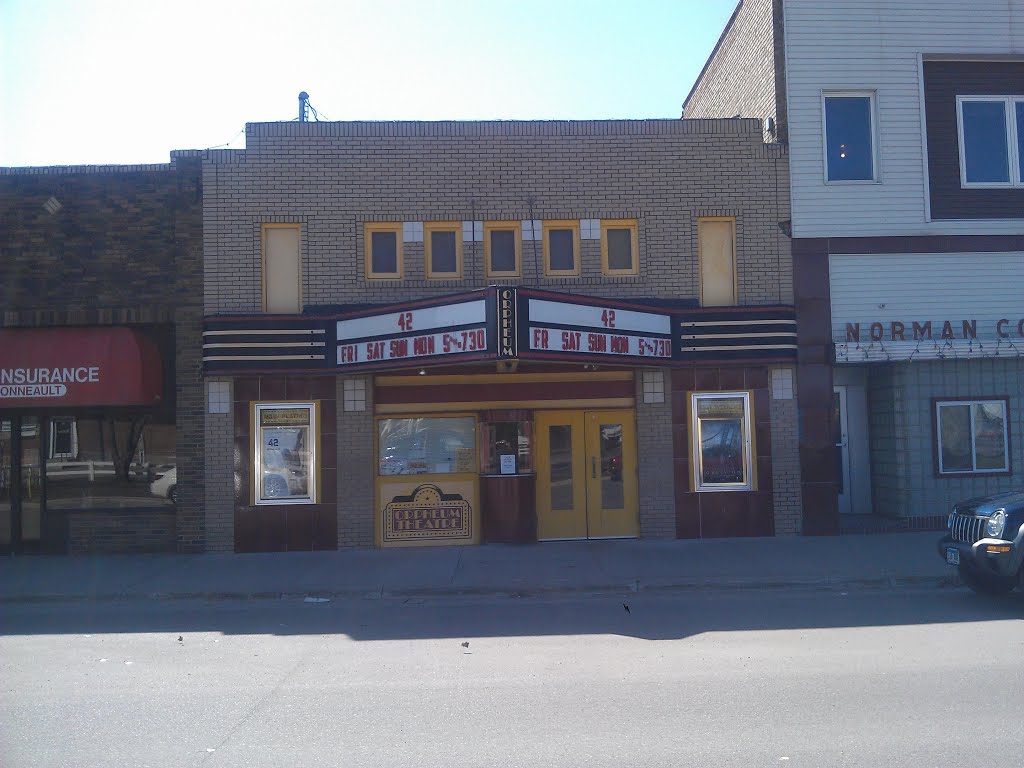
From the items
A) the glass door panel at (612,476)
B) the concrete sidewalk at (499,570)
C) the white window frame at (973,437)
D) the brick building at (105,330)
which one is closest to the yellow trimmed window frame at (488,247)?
the glass door panel at (612,476)

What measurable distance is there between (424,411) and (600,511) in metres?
3.36

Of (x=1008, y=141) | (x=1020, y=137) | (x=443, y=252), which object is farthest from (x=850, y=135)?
(x=443, y=252)

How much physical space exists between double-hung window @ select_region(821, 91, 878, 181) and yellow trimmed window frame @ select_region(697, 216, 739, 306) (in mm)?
2108

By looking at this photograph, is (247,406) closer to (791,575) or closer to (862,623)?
(791,575)

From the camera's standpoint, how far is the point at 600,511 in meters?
15.0

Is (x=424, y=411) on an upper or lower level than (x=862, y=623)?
upper

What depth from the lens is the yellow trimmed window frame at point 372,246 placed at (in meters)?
14.8

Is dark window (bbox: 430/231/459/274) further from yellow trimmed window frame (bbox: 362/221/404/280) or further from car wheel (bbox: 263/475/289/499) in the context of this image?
car wheel (bbox: 263/475/289/499)

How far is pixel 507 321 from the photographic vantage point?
12453 millimetres

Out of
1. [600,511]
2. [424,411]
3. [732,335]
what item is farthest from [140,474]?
[732,335]

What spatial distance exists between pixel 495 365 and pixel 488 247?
6.75 ft

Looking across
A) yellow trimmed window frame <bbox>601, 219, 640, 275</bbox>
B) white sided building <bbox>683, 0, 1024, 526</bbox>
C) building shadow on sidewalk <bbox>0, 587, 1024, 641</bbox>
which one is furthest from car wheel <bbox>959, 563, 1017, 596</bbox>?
yellow trimmed window frame <bbox>601, 219, 640, 275</bbox>

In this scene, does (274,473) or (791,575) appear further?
(274,473)

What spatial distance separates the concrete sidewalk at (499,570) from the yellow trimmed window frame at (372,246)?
4468 millimetres
